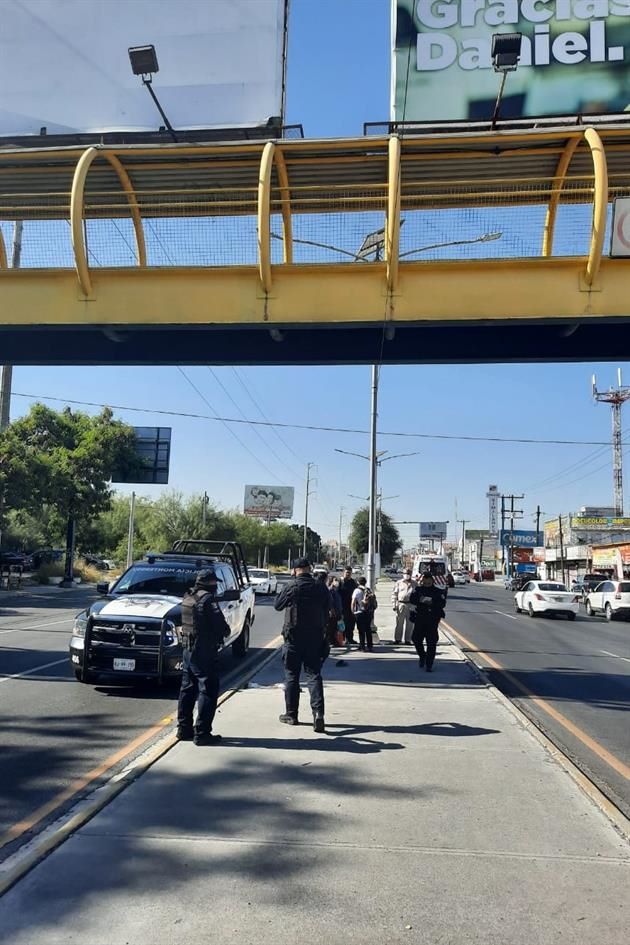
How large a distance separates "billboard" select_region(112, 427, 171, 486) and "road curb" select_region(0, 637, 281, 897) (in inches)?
1554

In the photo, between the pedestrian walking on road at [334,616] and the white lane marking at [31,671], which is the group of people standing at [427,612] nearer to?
the pedestrian walking on road at [334,616]

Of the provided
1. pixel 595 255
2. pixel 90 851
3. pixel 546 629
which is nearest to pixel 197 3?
pixel 595 255

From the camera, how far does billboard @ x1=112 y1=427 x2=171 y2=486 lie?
45.8 metres

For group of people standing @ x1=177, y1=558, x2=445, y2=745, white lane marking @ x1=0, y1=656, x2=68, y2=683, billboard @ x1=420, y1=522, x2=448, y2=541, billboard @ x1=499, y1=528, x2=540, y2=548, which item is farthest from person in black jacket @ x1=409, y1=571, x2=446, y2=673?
billboard @ x1=420, y1=522, x2=448, y2=541

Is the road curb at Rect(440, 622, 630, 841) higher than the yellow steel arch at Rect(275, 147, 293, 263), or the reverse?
the yellow steel arch at Rect(275, 147, 293, 263)

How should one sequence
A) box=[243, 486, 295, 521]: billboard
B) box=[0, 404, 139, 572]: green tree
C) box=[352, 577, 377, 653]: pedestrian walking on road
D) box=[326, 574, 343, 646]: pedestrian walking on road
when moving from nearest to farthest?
box=[326, 574, 343, 646]: pedestrian walking on road, box=[352, 577, 377, 653]: pedestrian walking on road, box=[0, 404, 139, 572]: green tree, box=[243, 486, 295, 521]: billboard

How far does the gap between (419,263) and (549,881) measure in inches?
280

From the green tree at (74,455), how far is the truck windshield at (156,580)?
2463 centimetres

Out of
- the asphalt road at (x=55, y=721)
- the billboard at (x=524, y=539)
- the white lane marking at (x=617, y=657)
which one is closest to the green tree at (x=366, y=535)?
the billboard at (x=524, y=539)

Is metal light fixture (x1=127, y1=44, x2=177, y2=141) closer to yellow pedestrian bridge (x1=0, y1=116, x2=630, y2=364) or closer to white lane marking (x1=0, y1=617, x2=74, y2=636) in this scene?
yellow pedestrian bridge (x1=0, y1=116, x2=630, y2=364)

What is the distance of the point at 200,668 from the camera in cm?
698

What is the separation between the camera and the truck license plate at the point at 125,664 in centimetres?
930

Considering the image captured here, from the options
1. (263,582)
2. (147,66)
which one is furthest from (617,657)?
(263,582)

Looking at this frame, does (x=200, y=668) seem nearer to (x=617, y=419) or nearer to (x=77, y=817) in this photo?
(x=77, y=817)
